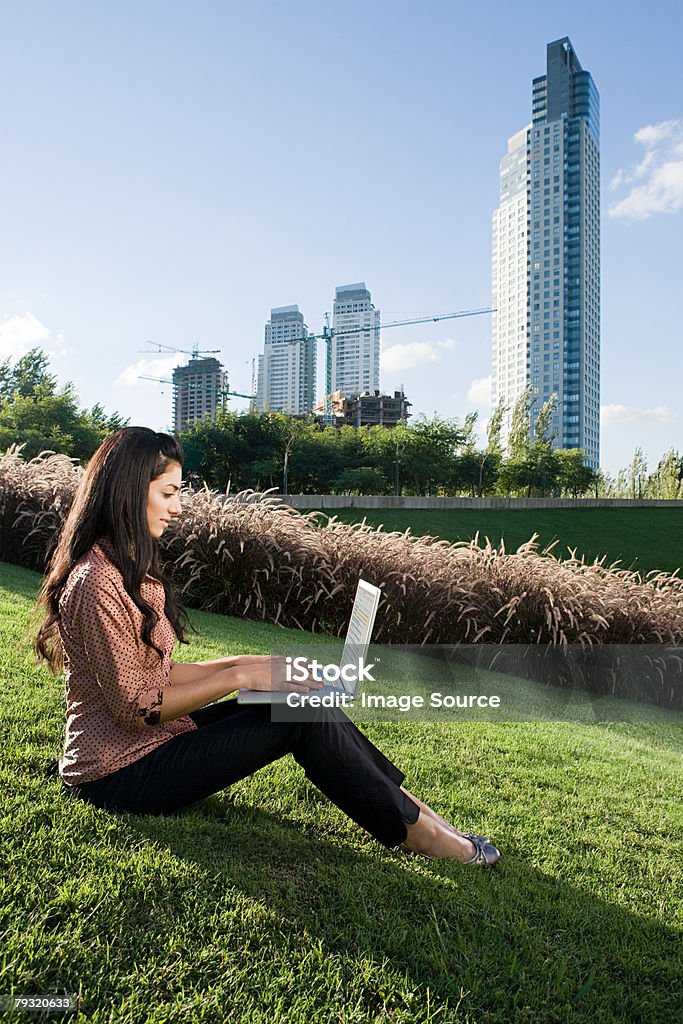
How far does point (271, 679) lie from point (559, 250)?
106830 mm

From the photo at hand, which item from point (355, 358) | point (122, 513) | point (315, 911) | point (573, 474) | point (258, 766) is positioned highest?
point (355, 358)

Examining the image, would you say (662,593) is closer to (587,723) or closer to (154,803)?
(587,723)

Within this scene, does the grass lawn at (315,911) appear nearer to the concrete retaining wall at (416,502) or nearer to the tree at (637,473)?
the concrete retaining wall at (416,502)

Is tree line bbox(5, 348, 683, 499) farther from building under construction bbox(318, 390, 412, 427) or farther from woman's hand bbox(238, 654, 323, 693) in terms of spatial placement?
building under construction bbox(318, 390, 412, 427)

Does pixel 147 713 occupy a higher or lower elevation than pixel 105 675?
lower

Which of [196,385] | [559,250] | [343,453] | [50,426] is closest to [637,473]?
[343,453]

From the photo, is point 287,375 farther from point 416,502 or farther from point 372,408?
point 416,502

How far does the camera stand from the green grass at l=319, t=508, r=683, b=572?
16266mm

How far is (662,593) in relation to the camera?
677 cm

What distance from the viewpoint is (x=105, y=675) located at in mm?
2000

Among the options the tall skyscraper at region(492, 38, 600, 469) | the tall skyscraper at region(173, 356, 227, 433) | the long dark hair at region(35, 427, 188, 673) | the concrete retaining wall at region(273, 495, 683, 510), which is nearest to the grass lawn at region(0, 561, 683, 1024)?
the long dark hair at region(35, 427, 188, 673)

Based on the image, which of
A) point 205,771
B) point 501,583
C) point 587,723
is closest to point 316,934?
point 205,771

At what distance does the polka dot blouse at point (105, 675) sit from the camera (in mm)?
1995

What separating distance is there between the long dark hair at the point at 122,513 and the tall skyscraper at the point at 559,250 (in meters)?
101
